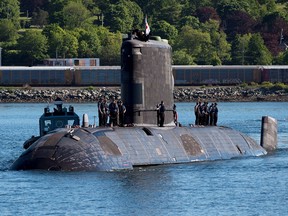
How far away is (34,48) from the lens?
161 metres

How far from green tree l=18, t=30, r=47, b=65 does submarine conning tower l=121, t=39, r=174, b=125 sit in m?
117

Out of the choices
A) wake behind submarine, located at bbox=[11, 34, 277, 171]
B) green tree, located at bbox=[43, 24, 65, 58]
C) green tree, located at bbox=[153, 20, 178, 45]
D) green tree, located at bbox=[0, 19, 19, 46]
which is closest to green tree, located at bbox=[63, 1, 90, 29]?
green tree, located at bbox=[0, 19, 19, 46]

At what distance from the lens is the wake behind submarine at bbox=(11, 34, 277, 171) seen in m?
39.6

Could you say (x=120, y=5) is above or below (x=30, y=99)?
above

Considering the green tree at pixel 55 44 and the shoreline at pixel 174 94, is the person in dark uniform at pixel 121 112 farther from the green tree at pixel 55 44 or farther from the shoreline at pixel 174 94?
the green tree at pixel 55 44

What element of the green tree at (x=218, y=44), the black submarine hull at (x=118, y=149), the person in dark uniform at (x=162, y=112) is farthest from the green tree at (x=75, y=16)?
the person in dark uniform at (x=162, y=112)

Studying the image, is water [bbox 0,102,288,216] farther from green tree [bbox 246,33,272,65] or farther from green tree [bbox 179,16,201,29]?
green tree [bbox 179,16,201,29]

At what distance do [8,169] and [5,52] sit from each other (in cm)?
12336

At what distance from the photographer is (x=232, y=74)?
147 m

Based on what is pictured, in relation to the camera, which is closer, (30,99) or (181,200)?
(181,200)

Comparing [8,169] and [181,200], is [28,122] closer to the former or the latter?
[8,169]

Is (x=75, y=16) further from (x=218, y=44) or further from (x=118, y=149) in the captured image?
(x=118, y=149)

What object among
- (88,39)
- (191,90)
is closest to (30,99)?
(191,90)

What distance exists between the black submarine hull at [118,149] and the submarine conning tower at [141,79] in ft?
3.00
